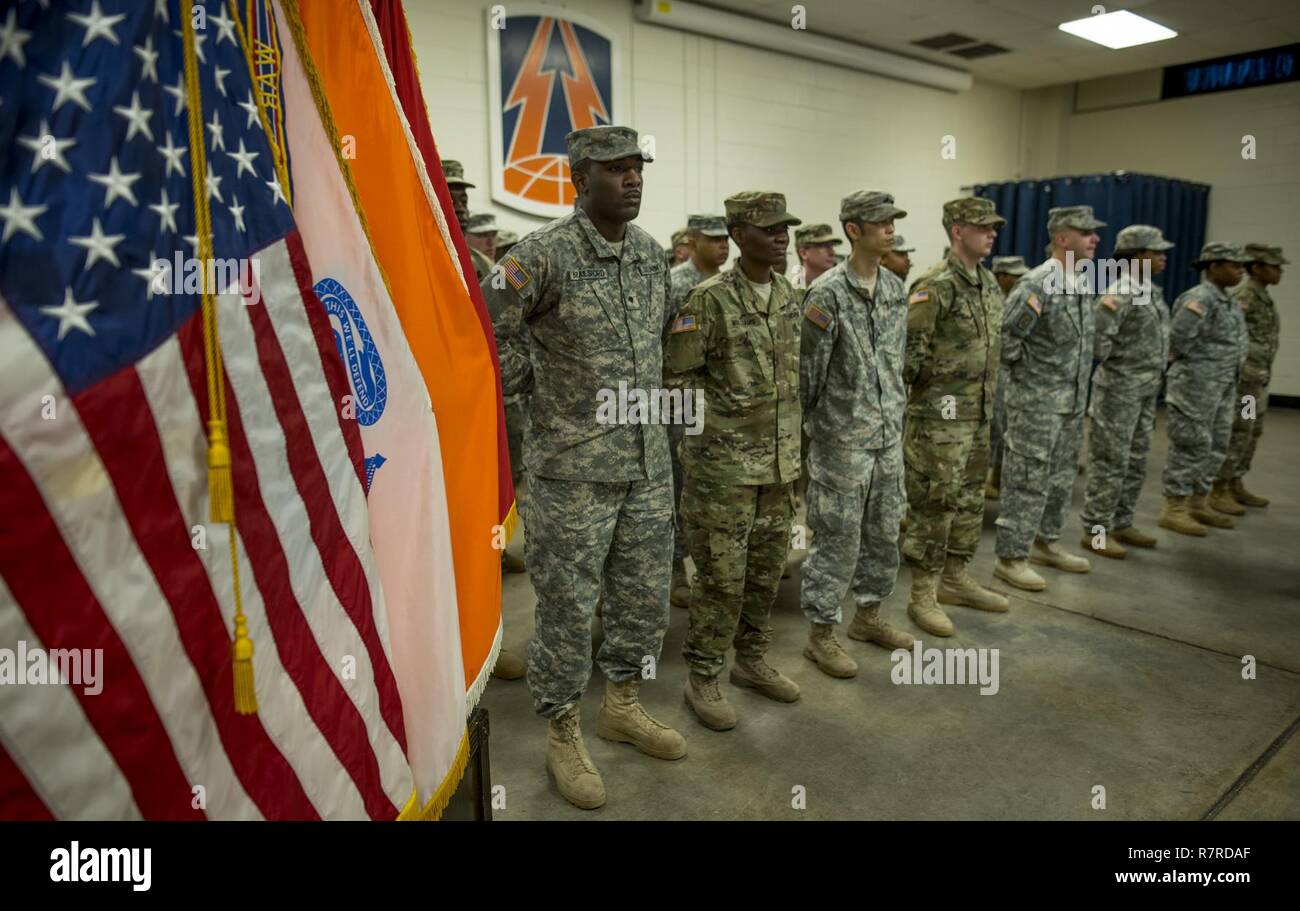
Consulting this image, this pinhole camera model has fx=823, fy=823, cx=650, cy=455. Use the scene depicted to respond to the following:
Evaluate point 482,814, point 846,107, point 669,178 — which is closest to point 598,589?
point 482,814

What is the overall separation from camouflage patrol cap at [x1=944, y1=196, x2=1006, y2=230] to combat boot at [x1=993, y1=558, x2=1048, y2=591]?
5.30 ft

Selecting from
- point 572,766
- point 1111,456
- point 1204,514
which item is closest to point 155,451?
point 572,766

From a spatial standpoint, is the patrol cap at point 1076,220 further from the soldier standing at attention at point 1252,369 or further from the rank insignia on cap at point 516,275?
the rank insignia on cap at point 516,275

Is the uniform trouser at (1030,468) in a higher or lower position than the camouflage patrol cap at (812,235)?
lower

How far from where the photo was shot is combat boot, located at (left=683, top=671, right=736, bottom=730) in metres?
2.62

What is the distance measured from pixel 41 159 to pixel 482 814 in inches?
46.4

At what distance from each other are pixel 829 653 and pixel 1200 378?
3350 millimetres

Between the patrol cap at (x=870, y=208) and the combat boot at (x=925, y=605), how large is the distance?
146 centimetres

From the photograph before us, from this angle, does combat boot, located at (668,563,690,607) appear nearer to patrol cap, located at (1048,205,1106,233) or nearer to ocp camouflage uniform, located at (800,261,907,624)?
ocp camouflage uniform, located at (800,261,907,624)

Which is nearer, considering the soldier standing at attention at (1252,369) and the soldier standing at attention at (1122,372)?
the soldier standing at attention at (1122,372)

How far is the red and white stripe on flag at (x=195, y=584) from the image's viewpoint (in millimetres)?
697

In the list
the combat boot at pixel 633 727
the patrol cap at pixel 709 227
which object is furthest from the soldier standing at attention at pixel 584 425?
the patrol cap at pixel 709 227

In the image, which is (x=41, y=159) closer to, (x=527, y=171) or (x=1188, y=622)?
(x=1188, y=622)

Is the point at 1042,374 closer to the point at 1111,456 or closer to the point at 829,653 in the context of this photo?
the point at 1111,456
